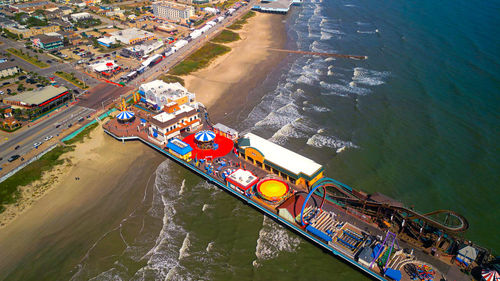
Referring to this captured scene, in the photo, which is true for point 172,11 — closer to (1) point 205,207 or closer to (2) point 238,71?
(2) point 238,71

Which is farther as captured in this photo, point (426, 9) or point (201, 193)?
point (426, 9)

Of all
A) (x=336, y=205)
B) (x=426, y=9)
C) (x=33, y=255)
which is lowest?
(x=33, y=255)

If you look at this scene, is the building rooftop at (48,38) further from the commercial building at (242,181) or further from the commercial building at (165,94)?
the commercial building at (242,181)

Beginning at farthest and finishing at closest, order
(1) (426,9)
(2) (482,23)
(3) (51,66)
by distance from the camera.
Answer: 1. (1) (426,9)
2. (2) (482,23)
3. (3) (51,66)

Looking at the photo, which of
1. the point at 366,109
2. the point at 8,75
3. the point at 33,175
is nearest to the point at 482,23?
the point at 366,109

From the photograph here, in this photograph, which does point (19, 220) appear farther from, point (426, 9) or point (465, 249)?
point (426, 9)

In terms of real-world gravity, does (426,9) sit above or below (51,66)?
above

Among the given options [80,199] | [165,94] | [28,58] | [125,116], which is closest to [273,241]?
[80,199]
